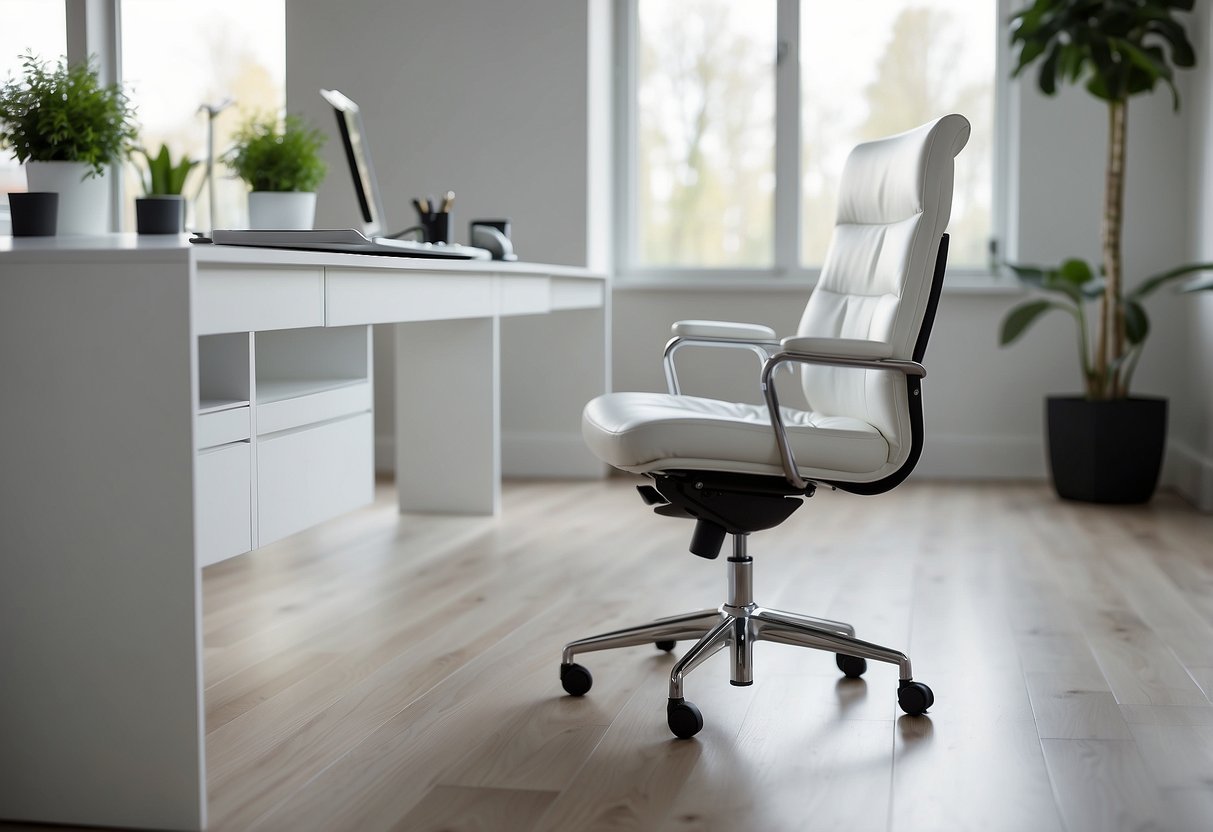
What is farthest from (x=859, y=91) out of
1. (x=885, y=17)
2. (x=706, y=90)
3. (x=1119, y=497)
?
(x=1119, y=497)

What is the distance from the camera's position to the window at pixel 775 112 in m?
4.84

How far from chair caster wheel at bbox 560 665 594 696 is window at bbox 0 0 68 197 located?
138 inches

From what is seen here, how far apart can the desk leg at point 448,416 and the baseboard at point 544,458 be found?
0.95 metres

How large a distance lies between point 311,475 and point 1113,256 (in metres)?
2.99

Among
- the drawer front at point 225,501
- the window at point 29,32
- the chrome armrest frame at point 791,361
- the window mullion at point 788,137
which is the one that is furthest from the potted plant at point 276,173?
the window mullion at point 788,137

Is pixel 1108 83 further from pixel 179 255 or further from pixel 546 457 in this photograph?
pixel 179 255

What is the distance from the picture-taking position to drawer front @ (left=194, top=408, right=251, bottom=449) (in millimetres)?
1880

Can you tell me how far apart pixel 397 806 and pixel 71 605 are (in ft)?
1.63

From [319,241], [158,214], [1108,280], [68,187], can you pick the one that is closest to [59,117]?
[68,187]

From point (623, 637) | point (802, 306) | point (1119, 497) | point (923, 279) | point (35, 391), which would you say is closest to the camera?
point (35, 391)

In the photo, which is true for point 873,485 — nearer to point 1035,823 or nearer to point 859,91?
point 1035,823

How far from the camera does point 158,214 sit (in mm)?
2631

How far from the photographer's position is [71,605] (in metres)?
1.58

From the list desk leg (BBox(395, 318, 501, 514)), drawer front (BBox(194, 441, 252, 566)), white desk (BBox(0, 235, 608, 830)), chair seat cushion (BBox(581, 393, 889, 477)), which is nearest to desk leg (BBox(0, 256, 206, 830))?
white desk (BBox(0, 235, 608, 830))
